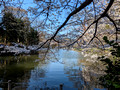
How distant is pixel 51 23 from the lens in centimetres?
297

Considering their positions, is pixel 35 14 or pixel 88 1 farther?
pixel 35 14

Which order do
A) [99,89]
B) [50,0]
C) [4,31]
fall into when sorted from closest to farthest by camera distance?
[50,0], [99,89], [4,31]

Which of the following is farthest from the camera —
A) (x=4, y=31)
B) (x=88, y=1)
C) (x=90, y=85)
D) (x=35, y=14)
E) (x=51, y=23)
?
(x=4, y=31)

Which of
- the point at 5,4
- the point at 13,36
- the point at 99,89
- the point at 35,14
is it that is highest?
the point at 13,36

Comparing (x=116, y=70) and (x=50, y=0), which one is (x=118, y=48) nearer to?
(x=116, y=70)

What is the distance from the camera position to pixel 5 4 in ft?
9.86

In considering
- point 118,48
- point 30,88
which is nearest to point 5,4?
point 118,48

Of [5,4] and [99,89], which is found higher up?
[5,4]

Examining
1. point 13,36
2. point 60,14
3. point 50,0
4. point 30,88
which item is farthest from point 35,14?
point 13,36

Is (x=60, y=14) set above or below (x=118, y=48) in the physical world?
above

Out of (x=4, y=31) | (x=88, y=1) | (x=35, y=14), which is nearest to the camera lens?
(x=88, y=1)

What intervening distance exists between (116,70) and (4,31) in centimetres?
1372

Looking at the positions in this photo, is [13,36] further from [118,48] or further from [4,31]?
[118,48]

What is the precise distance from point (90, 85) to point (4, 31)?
11.7 meters
